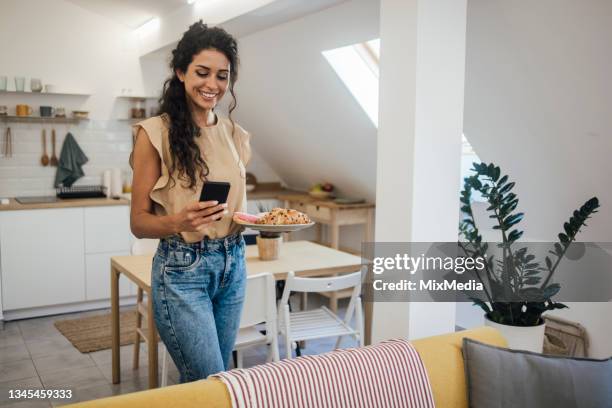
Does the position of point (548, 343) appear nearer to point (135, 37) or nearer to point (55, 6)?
point (135, 37)

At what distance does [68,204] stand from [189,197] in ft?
11.1

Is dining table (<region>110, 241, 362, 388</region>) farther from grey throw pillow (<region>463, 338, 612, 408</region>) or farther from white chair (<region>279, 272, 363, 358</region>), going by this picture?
grey throw pillow (<region>463, 338, 612, 408</region>)

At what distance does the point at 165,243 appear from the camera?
6.01 feet

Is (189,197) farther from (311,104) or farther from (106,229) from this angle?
(106,229)

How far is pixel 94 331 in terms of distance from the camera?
444cm

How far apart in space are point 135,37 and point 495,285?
403cm

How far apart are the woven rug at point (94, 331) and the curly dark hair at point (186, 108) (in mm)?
2697

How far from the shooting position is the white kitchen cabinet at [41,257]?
4641 millimetres

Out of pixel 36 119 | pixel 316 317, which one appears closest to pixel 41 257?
pixel 36 119

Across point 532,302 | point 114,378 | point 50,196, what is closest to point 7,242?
point 50,196

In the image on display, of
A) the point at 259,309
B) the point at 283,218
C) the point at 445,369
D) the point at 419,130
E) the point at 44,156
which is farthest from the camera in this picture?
the point at 44,156

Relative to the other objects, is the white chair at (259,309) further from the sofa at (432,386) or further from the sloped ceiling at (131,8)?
the sloped ceiling at (131,8)

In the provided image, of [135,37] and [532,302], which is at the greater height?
[135,37]

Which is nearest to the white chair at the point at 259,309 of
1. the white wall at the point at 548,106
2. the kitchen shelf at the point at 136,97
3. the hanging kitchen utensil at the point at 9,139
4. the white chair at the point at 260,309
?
the white chair at the point at 260,309
